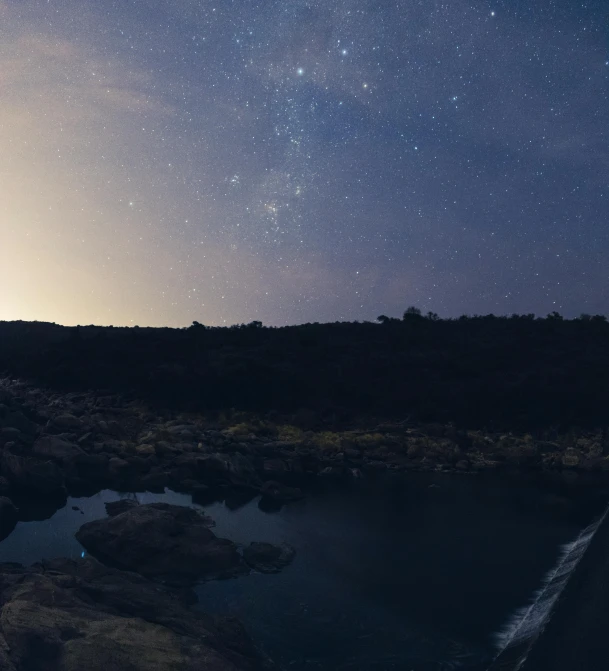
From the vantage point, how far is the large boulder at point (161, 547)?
1276cm

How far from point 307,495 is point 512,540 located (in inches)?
285

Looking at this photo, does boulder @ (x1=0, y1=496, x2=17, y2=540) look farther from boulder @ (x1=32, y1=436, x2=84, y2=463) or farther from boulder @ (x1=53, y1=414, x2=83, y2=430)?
boulder @ (x1=53, y1=414, x2=83, y2=430)

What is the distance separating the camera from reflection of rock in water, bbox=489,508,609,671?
31.1 feet

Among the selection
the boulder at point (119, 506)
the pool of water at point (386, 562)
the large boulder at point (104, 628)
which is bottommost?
the pool of water at point (386, 562)

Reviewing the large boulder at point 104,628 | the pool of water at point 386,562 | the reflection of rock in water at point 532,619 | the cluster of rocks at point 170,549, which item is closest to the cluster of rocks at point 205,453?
the pool of water at point 386,562

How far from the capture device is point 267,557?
14148 millimetres

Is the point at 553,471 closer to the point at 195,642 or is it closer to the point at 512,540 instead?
the point at 512,540

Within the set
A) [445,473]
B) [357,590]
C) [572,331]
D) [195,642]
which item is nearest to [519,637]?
[357,590]

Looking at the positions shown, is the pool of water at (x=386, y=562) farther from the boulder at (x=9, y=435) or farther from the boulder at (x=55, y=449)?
the boulder at (x=9, y=435)

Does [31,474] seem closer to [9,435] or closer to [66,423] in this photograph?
[9,435]

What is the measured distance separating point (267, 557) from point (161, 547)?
264 cm

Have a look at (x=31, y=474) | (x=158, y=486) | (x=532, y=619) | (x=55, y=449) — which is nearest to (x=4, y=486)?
(x=31, y=474)

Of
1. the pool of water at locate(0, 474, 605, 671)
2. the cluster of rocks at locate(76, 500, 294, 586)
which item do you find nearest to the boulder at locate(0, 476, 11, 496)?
the pool of water at locate(0, 474, 605, 671)

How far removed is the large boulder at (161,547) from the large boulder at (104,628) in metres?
2.11
